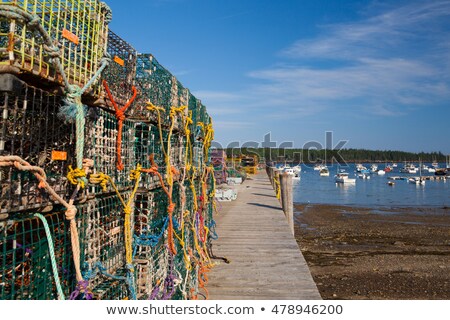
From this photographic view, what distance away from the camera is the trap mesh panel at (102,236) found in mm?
2014

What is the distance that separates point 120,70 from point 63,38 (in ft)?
2.80

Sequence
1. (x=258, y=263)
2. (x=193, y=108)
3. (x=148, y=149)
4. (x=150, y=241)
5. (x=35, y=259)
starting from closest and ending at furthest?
(x=35, y=259), (x=150, y=241), (x=148, y=149), (x=193, y=108), (x=258, y=263)

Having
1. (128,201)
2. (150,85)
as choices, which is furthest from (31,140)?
(150,85)

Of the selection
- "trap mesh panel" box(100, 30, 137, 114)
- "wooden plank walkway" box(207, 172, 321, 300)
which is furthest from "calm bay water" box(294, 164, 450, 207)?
"trap mesh panel" box(100, 30, 137, 114)

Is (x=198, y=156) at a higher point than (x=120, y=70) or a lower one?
lower

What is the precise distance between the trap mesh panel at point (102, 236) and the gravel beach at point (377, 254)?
25.8ft

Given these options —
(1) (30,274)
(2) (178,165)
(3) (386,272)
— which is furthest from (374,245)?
(1) (30,274)

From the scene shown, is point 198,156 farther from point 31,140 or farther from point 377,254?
point 377,254

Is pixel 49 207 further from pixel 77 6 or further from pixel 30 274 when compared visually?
pixel 77 6

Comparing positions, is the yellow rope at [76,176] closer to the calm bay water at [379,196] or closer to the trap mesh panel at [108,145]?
the trap mesh panel at [108,145]

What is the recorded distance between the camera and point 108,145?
250cm

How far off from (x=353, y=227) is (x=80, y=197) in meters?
19.3

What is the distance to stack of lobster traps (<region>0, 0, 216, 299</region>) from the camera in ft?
4.81
